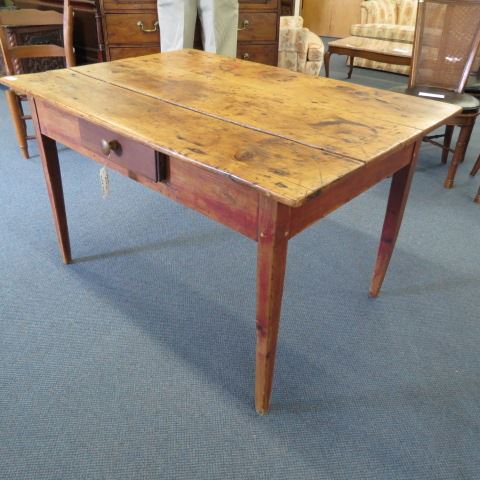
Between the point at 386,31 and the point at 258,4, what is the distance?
2.50 metres

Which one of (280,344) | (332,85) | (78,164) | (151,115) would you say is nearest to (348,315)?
(280,344)

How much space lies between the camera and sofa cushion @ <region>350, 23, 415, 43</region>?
16.1 ft

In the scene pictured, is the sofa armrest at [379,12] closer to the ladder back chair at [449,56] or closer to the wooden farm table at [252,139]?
the ladder back chair at [449,56]

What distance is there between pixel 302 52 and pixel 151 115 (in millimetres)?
3821

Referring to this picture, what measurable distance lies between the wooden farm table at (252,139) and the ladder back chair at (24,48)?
1.21 metres

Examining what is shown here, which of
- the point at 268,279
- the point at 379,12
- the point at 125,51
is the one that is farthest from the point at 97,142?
the point at 379,12

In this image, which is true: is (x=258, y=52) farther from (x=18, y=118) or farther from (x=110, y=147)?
(x=110, y=147)

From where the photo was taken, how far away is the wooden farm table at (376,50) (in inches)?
164

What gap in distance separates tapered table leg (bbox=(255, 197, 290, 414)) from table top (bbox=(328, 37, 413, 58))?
3.75 meters

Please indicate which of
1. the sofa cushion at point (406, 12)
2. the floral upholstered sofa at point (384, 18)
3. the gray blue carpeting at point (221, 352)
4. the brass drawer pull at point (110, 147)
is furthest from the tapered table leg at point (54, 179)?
the sofa cushion at point (406, 12)

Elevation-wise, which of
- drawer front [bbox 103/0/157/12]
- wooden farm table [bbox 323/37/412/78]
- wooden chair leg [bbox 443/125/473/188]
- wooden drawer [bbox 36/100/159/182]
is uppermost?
drawer front [bbox 103/0/157/12]

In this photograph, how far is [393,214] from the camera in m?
1.58

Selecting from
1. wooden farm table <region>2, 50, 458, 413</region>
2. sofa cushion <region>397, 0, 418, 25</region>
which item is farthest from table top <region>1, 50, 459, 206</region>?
sofa cushion <region>397, 0, 418, 25</region>

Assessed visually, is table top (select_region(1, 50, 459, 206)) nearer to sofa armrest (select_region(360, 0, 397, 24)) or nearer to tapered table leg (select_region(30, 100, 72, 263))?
tapered table leg (select_region(30, 100, 72, 263))
